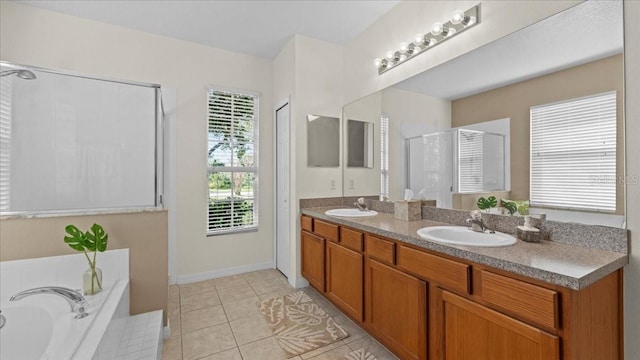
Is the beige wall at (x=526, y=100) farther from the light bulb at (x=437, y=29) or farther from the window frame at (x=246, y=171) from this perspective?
the window frame at (x=246, y=171)

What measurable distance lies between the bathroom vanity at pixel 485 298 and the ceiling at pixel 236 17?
197 centimetres

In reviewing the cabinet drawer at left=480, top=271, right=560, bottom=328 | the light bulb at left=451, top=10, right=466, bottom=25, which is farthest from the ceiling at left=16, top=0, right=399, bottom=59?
the cabinet drawer at left=480, top=271, right=560, bottom=328

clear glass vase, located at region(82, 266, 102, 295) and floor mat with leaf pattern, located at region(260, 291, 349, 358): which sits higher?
clear glass vase, located at region(82, 266, 102, 295)

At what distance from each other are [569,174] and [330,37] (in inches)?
98.4

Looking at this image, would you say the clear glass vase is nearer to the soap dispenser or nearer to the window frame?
the window frame

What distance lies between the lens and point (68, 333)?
4.14 feet

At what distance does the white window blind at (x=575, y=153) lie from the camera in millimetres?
1246

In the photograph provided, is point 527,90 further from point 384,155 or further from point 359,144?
point 359,144

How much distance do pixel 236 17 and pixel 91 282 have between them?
2469 mm

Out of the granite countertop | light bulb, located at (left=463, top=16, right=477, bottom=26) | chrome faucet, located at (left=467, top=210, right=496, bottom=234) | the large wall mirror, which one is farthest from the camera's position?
light bulb, located at (left=463, top=16, right=477, bottom=26)

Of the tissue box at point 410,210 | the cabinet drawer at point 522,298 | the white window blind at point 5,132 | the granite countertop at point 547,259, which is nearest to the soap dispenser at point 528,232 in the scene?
the granite countertop at point 547,259

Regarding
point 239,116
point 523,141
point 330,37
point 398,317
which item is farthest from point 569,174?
point 239,116

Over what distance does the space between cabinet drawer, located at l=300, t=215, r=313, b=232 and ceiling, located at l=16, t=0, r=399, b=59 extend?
1.96 meters

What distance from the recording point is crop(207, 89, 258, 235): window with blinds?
3242 mm
